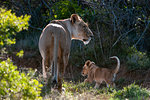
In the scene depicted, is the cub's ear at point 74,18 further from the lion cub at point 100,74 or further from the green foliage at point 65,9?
the green foliage at point 65,9

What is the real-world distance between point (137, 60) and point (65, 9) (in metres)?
3.24

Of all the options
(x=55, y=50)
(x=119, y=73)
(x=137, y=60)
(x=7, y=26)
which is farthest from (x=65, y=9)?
(x=7, y=26)

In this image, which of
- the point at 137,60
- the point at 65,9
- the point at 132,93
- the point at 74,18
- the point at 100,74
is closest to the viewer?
the point at 132,93

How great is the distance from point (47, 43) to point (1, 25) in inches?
87.6

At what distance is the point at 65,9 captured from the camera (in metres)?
10.6

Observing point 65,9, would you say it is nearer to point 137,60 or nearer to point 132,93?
point 137,60

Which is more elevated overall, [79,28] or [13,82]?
[79,28]

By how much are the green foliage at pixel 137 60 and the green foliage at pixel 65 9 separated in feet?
7.99

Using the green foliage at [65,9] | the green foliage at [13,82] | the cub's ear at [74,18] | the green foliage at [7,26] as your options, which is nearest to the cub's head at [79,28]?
the cub's ear at [74,18]

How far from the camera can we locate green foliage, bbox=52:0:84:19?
10648 millimetres

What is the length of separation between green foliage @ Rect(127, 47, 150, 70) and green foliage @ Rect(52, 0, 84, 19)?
243cm

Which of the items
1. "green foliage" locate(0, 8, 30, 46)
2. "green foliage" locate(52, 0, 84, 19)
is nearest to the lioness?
"green foliage" locate(0, 8, 30, 46)

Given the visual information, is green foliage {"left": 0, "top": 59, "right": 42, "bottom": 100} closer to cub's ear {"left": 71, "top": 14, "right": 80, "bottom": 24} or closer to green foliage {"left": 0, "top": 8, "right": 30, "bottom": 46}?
green foliage {"left": 0, "top": 8, "right": 30, "bottom": 46}

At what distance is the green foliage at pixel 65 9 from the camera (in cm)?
1065
